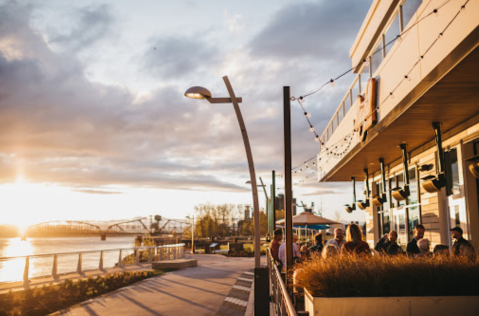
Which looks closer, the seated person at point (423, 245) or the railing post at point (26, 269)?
the seated person at point (423, 245)

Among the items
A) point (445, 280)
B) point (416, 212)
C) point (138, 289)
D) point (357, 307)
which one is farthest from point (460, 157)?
point (138, 289)

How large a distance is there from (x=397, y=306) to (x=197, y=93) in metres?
5.77

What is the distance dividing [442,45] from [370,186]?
44.2 feet

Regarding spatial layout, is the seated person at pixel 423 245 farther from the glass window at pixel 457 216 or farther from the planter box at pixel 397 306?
the planter box at pixel 397 306

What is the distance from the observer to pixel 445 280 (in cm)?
492

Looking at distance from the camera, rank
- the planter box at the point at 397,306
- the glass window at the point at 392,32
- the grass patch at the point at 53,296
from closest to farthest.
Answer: the planter box at the point at 397,306, the grass patch at the point at 53,296, the glass window at the point at 392,32

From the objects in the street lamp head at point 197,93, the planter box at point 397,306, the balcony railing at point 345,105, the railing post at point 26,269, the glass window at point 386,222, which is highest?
the balcony railing at point 345,105

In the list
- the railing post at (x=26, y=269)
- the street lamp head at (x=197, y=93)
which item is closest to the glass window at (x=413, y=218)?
the street lamp head at (x=197, y=93)

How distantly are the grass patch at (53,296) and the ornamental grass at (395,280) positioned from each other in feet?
22.9

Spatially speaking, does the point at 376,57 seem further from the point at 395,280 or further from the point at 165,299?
the point at 395,280

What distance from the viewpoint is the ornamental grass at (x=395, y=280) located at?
4.84 metres

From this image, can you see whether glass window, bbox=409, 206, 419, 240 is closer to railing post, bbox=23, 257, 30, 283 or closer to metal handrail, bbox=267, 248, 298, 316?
metal handrail, bbox=267, 248, 298, 316

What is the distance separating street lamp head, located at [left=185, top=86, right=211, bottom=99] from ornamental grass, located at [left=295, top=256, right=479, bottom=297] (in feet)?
16.1

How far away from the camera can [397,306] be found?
Result: 461 centimetres
